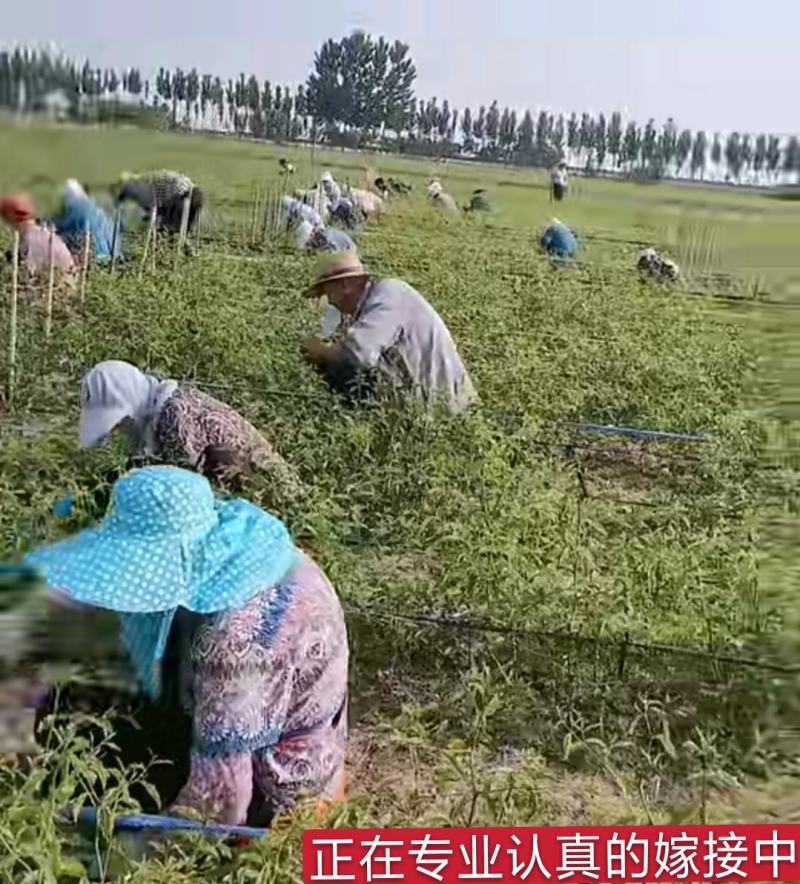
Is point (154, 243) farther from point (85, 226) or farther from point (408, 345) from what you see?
point (408, 345)

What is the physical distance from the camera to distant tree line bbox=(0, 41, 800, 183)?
5.09 ft

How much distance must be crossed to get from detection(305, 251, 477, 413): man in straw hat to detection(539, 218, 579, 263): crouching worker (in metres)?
0.23

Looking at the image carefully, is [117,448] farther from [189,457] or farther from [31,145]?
[31,145]

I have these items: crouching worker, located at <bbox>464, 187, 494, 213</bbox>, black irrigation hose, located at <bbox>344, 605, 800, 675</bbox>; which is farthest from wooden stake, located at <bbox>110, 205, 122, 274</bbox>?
black irrigation hose, located at <bbox>344, 605, 800, 675</bbox>

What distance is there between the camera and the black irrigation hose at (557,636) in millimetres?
1650

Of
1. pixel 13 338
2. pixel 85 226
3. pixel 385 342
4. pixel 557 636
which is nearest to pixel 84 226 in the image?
pixel 85 226

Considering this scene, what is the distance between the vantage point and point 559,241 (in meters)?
1.69

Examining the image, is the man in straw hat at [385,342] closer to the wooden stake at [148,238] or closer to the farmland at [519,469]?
the farmland at [519,469]

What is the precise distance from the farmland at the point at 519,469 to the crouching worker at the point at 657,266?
0.02 metres

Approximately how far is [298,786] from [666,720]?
52 centimetres

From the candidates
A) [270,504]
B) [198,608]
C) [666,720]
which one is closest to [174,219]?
[270,504]

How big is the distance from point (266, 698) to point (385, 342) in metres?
0.71

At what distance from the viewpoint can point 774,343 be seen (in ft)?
5.24

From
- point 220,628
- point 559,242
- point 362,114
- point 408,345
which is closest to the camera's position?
point 220,628
